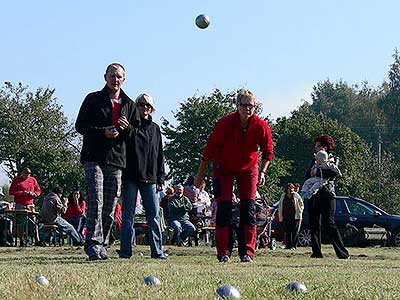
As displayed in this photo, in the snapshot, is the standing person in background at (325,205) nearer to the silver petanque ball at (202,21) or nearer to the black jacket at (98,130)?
the black jacket at (98,130)

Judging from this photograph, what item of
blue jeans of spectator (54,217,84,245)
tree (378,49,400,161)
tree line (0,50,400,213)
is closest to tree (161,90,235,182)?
tree line (0,50,400,213)

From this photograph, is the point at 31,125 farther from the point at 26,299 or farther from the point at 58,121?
the point at 26,299

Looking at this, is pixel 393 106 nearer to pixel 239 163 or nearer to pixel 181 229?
pixel 181 229

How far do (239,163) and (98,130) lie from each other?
165 cm

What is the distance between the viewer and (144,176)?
983cm

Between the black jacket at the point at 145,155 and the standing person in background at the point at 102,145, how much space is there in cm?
40

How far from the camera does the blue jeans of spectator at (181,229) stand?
19.3 meters

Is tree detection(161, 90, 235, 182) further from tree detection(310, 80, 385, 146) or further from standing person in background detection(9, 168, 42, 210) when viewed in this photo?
tree detection(310, 80, 385, 146)

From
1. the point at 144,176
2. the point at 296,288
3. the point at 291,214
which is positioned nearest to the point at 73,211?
the point at 291,214

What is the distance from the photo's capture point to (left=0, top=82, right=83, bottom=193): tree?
128 feet

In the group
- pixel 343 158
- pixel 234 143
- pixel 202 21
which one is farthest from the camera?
pixel 343 158

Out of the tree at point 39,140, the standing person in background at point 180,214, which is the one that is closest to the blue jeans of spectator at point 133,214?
the standing person in background at point 180,214

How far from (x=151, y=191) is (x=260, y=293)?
469 centimetres

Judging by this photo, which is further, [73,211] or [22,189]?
[73,211]
